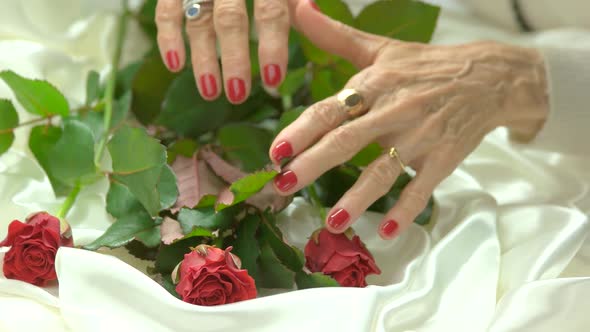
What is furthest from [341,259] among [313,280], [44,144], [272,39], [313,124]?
[44,144]

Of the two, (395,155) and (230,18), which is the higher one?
(230,18)

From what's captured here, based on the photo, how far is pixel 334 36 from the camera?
2.56 ft

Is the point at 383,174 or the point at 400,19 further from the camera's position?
the point at 400,19

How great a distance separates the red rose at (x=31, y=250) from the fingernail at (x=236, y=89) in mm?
214

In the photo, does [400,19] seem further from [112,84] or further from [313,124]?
[112,84]

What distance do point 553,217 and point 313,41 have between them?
12.7 inches

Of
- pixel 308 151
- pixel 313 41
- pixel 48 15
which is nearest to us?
pixel 308 151

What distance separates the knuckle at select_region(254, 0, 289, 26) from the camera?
2.45 ft

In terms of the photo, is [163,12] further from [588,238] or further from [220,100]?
[588,238]

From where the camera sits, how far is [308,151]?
0.68 meters

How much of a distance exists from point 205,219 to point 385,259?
0.64 ft

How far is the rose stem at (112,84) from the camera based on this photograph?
76 centimetres

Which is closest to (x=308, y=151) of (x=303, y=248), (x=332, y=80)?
(x=303, y=248)

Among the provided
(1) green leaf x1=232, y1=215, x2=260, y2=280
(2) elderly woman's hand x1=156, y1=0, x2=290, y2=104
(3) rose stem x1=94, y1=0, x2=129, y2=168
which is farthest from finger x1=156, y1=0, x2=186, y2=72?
(1) green leaf x1=232, y1=215, x2=260, y2=280
